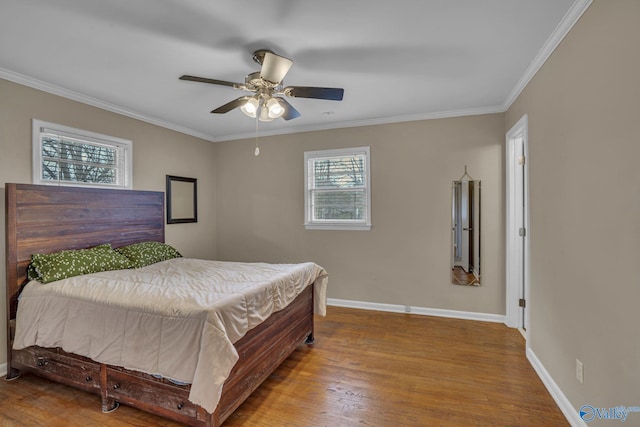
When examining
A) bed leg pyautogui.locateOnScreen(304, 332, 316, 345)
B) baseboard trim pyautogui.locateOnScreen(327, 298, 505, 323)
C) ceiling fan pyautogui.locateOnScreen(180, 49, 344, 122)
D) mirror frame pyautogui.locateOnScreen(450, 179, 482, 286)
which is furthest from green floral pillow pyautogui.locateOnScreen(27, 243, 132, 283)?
mirror frame pyautogui.locateOnScreen(450, 179, 482, 286)

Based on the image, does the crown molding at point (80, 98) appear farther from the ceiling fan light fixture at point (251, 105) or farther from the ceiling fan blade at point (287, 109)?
the ceiling fan blade at point (287, 109)

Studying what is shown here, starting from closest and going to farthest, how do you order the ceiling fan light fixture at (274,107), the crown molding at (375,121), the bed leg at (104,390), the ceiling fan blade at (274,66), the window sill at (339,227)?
the ceiling fan blade at (274,66)
the bed leg at (104,390)
the ceiling fan light fixture at (274,107)
the crown molding at (375,121)
the window sill at (339,227)

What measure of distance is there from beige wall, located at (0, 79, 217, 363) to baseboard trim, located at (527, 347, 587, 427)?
4.34m

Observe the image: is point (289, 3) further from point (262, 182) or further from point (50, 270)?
point (262, 182)

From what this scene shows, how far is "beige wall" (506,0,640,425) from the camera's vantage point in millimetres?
1395

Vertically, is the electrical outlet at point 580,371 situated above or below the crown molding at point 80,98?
below

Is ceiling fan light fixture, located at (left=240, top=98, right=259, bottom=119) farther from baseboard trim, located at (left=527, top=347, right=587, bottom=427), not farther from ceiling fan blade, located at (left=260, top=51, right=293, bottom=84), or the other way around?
baseboard trim, located at (left=527, top=347, right=587, bottom=427)

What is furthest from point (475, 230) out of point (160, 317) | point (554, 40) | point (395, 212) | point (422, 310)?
point (160, 317)

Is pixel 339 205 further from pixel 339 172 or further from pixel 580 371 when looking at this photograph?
pixel 580 371

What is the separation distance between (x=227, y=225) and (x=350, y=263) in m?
2.18

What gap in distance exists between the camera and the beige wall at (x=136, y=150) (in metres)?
2.59

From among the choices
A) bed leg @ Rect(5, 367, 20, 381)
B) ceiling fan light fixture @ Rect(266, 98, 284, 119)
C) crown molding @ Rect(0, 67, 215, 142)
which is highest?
crown molding @ Rect(0, 67, 215, 142)

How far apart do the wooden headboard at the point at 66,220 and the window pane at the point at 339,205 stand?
2.18m

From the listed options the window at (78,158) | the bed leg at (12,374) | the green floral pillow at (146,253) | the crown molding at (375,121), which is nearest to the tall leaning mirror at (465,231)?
the crown molding at (375,121)
